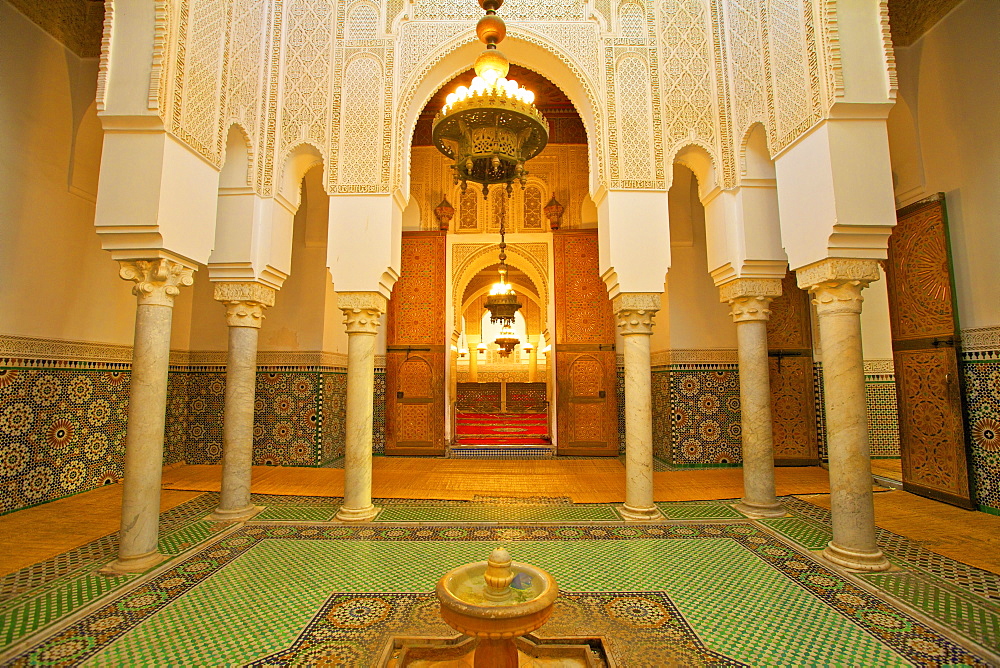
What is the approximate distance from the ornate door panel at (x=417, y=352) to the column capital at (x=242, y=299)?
9.33ft

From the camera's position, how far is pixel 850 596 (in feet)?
8.82

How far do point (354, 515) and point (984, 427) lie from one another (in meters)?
5.19

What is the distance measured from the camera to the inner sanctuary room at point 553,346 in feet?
8.32

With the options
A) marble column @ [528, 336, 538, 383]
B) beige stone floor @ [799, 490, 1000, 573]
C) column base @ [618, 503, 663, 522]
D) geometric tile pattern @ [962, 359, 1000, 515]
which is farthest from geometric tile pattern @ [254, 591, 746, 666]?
marble column @ [528, 336, 538, 383]

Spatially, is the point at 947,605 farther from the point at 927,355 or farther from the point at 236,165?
the point at 236,165

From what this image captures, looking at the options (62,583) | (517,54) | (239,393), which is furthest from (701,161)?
(62,583)

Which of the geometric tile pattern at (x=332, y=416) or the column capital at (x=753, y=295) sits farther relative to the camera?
the geometric tile pattern at (x=332, y=416)

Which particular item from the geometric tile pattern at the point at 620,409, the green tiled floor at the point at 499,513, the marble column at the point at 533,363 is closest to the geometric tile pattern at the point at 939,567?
the green tiled floor at the point at 499,513

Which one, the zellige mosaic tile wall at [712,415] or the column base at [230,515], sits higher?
the zellige mosaic tile wall at [712,415]

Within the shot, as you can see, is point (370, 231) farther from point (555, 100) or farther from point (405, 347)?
point (555, 100)

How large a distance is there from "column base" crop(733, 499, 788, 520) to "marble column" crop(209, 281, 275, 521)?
13.7 feet

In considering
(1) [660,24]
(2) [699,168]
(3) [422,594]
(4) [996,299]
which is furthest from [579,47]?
(3) [422,594]

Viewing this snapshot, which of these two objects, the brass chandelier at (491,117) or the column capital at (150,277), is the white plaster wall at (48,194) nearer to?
the column capital at (150,277)

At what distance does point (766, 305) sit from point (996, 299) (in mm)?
1715
